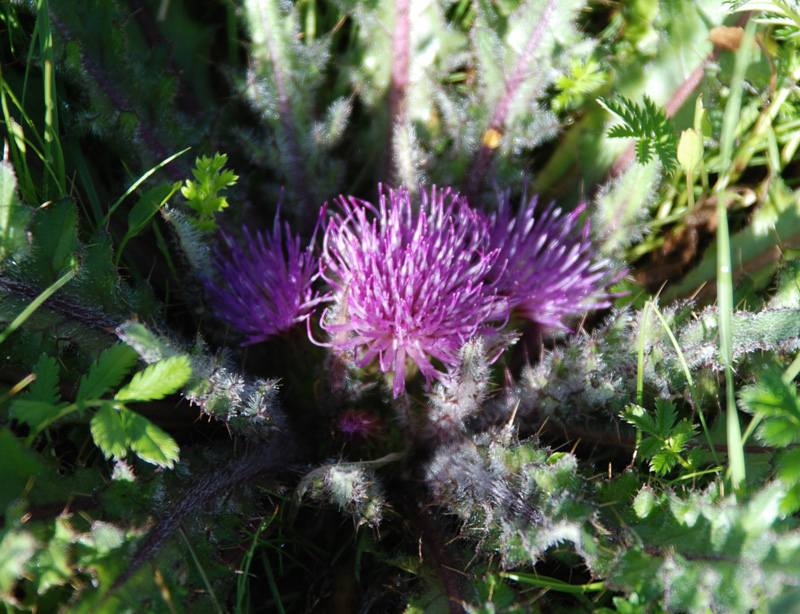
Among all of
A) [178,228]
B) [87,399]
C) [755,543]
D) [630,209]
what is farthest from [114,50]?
[755,543]

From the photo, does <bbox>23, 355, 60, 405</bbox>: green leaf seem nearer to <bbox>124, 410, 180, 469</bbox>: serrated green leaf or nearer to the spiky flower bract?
<bbox>124, 410, 180, 469</bbox>: serrated green leaf

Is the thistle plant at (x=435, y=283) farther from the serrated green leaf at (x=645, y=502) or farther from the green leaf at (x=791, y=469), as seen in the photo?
the green leaf at (x=791, y=469)

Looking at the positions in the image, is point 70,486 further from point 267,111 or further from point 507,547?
point 267,111

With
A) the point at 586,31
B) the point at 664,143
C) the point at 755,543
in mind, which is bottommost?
the point at 755,543

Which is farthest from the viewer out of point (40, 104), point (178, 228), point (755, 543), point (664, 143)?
point (40, 104)

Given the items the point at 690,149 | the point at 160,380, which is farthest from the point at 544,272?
the point at 160,380

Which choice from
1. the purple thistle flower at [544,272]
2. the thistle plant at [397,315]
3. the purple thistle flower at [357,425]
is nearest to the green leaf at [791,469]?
the thistle plant at [397,315]

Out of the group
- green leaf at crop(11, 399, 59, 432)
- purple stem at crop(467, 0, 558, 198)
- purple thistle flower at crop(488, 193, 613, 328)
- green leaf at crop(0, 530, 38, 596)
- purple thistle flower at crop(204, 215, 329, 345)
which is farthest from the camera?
purple stem at crop(467, 0, 558, 198)

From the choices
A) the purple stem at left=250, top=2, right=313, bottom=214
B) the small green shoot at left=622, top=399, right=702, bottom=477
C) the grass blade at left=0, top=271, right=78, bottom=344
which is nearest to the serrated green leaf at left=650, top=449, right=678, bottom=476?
the small green shoot at left=622, top=399, right=702, bottom=477

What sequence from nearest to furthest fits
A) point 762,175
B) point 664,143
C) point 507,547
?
point 507,547 → point 664,143 → point 762,175
